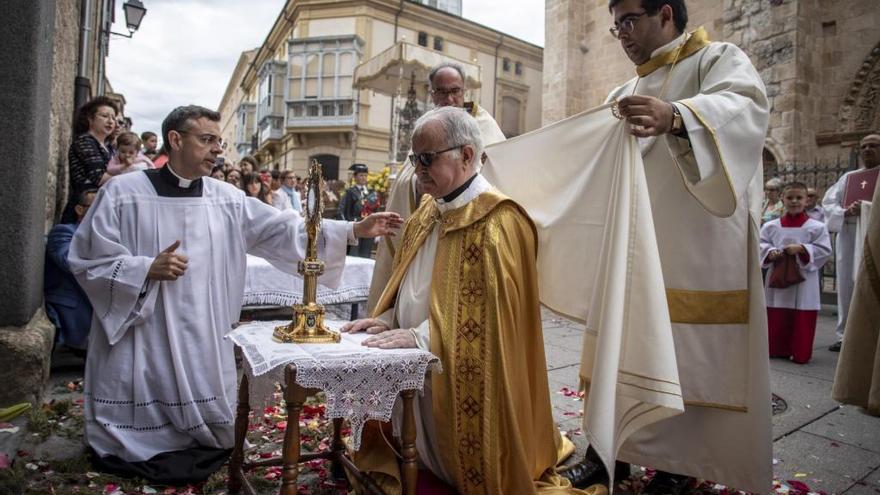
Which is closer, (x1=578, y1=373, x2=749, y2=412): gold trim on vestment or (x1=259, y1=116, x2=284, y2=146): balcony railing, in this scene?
(x1=578, y1=373, x2=749, y2=412): gold trim on vestment

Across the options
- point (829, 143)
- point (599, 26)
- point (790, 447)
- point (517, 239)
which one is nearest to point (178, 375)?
point (517, 239)

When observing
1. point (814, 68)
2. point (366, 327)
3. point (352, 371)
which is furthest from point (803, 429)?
point (814, 68)

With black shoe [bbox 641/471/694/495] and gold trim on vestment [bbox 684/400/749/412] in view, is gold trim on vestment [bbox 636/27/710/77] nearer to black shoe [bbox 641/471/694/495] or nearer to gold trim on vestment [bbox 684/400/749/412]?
gold trim on vestment [bbox 684/400/749/412]

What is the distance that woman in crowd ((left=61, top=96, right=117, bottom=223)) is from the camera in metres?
4.89

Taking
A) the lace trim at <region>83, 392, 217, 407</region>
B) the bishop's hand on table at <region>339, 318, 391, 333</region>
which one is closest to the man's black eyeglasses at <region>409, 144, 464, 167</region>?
the bishop's hand on table at <region>339, 318, 391, 333</region>

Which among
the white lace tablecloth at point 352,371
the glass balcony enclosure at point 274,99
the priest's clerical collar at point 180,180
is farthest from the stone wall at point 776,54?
the glass balcony enclosure at point 274,99

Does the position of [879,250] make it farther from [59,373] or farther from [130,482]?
[59,373]

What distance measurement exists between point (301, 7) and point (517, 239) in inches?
1160

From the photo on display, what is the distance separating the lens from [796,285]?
5750mm

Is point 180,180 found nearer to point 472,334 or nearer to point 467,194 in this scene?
point 467,194

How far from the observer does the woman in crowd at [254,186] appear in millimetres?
7934

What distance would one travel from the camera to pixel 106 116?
17.1 feet

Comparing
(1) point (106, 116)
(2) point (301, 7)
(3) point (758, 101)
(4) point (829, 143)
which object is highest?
(2) point (301, 7)

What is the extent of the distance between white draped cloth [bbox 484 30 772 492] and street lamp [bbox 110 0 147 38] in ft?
32.8
